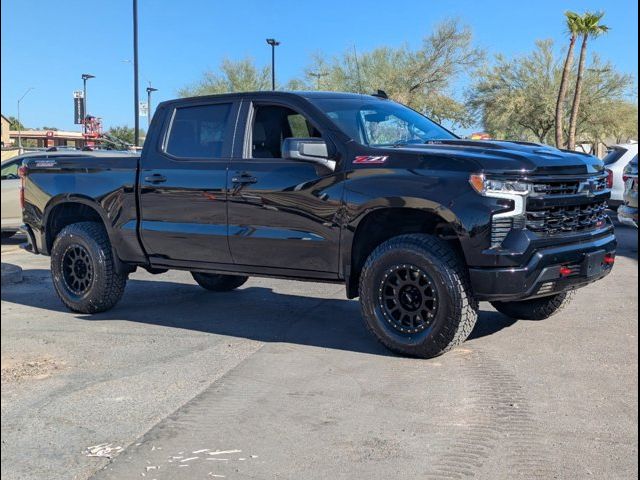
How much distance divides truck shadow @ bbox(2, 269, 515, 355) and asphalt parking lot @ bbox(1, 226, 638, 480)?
0.04 metres

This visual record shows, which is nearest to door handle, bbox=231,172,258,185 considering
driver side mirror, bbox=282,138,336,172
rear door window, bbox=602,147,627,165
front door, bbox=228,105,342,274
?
front door, bbox=228,105,342,274

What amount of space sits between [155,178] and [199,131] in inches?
23.1

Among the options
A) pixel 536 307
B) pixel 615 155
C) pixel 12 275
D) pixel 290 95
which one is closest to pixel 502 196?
pixel 536 307

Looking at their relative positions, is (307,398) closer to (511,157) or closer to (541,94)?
(511,157)

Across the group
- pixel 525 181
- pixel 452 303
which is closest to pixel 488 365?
pixel 452 303

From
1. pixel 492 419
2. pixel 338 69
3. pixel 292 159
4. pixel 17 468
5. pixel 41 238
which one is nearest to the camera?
pixel 17 468

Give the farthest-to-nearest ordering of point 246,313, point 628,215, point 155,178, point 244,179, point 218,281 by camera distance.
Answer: point 628,215 < point 218,281 < point 246,313 < point 155,178 < point 244,179

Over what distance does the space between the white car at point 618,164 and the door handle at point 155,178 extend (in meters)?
10.8

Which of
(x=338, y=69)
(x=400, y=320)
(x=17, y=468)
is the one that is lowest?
(x=17, y=468)

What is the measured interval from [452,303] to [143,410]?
220 cm

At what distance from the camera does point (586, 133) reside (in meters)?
43.0

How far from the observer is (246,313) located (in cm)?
710

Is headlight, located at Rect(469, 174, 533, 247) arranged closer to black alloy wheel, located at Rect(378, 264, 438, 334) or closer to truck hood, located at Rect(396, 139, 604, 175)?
truck hood, located at Rect(396, 139, 604, 175)

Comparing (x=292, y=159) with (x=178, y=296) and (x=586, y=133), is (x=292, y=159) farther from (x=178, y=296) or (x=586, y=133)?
(x=586, y=133)
